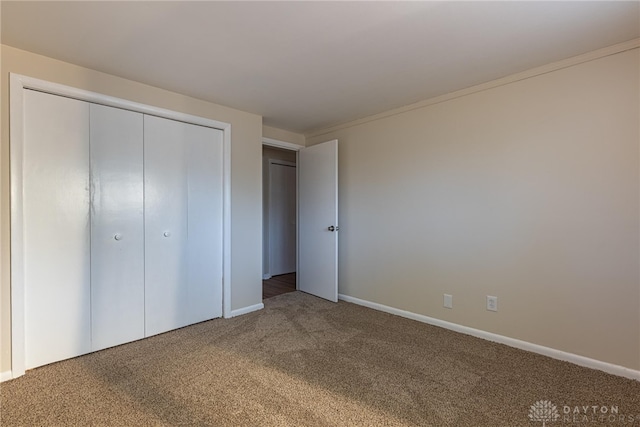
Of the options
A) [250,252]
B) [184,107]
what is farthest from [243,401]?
[184,107]

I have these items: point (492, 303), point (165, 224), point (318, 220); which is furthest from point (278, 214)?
point (492, 303)

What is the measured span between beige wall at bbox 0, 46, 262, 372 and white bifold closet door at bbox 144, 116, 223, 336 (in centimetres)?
17

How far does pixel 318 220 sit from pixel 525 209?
2.22 meters

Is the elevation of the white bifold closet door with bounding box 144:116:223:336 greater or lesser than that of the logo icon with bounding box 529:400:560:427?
greater

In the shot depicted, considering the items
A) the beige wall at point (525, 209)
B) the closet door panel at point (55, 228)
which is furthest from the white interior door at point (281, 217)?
the closet door panel at point (55, 228)

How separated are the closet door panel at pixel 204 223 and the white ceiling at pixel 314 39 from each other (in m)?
0.58

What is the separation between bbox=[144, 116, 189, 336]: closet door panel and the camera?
261 cm

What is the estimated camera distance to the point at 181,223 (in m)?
2.81

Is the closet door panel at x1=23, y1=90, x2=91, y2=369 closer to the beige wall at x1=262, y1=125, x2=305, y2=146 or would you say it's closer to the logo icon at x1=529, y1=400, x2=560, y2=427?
the beige wall at x1=262, y1=125, x2=305, y2=146

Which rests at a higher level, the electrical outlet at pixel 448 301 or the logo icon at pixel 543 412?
the electrical outlet at pixel 448 301

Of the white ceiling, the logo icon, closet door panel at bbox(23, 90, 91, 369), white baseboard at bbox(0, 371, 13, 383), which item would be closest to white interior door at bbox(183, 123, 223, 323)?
the white ceiling

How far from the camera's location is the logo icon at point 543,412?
1.57m

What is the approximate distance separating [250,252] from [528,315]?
2.62 meters
